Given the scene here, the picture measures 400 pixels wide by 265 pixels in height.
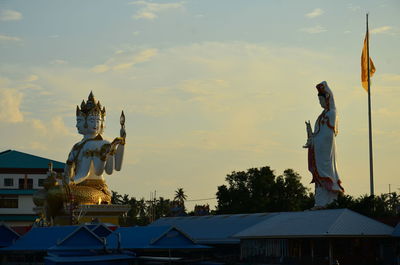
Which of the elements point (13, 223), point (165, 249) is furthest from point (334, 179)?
point (13, 223)

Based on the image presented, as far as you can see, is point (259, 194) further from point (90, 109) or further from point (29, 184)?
point (29, 184)

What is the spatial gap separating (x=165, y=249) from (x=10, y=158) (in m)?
47.4

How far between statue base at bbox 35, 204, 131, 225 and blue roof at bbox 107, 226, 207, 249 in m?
8.63

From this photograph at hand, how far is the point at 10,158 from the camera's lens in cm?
8050

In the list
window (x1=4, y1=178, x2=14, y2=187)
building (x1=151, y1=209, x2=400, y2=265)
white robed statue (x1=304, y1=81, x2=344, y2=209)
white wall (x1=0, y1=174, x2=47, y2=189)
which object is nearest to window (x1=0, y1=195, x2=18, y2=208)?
white wall (x1=0, y1=174, x2=47, y2=189)

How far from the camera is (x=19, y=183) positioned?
7931 cm

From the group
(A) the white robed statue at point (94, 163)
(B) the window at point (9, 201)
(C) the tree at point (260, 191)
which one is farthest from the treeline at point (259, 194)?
(B) the window at point (9, 201)

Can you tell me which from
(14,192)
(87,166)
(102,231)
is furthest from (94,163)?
(14,192)

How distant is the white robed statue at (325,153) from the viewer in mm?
44750

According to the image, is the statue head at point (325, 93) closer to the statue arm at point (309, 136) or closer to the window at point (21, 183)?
the statue arm at point (309, 136)

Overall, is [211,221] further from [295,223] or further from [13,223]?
[13,223]

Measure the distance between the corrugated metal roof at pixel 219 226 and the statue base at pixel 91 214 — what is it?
164 inches

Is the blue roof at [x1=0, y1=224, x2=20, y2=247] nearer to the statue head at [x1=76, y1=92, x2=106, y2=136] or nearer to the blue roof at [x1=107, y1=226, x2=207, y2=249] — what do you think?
the blue roof at [x1=107, y1=226, x2=207, y2=249]

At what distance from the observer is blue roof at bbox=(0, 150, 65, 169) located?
79.6 metres
